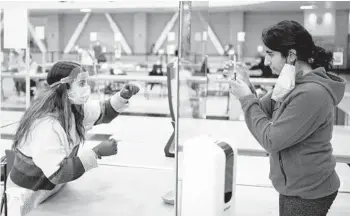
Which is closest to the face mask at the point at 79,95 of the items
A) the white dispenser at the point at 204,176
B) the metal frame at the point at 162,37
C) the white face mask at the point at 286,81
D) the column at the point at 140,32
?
the white dispenser at the point at 204,176

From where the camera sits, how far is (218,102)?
335 inches

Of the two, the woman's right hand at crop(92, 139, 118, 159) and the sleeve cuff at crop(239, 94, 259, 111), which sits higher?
the sleeve cuff at crop(239, 94, 259, 111)

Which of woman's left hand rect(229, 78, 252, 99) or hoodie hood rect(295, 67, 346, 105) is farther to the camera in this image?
woman's left hand rect(229, 78, 252, 99)

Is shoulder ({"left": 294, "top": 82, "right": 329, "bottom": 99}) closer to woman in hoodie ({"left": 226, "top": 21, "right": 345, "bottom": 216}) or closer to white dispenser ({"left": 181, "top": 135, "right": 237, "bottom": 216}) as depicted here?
woman in hoodie ({"left": 226, "top": 21, "right": 345, "bottom": 216})

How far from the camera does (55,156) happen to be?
1.76 m

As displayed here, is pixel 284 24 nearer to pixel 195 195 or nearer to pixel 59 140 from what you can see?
pixel 195 195

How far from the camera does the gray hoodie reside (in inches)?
50.8

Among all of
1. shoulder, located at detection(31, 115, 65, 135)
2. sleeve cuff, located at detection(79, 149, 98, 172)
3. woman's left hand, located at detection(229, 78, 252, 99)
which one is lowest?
sleeve cuff, located at detection(79, 149, 98, 172)

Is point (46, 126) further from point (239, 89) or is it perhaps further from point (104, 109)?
point (239, 89)

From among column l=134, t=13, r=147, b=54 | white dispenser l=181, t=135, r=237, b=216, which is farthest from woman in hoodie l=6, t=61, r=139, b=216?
column l=134, t=13, r=147, b=54

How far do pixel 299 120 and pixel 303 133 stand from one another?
47mm

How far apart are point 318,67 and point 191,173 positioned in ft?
1.78

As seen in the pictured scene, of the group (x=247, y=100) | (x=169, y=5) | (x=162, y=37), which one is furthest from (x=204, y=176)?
(x=162, y=37)

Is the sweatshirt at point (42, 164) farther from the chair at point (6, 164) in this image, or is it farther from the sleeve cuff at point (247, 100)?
the sleeve cuff at point (247, 100)
